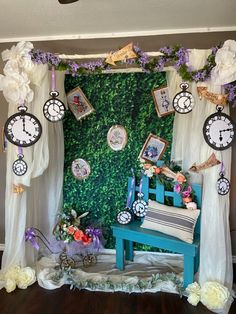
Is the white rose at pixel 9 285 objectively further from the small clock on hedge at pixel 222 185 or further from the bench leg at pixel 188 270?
the small clock on hedge at pixel 222 185

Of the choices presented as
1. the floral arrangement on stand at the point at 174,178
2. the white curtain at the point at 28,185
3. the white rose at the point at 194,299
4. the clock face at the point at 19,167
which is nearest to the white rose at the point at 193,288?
the white rose at the point at 194,299

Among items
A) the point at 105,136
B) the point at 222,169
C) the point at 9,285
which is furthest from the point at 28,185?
the point at 222,169

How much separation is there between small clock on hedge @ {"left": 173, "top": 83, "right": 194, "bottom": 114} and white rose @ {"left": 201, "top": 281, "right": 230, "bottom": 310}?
140cm

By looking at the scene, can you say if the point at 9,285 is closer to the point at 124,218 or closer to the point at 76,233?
the point at 76,233

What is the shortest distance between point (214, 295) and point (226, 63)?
174cm

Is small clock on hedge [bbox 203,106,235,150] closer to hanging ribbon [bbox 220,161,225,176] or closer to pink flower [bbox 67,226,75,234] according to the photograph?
hanging ribbon [bbox 220,161,225,176]

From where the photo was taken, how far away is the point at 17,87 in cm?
241

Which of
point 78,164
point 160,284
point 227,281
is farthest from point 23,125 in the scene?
point 227,281

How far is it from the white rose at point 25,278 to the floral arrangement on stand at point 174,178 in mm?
1395

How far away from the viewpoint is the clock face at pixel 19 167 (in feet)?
8.37

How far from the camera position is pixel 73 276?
2740 millimetres

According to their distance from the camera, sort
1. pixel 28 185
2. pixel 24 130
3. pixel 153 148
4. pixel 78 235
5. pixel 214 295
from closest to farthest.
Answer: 1. pixel 214 295
2. pixel 24 130
3. pixel 28 185
4. pixel 78 235
5. pixel 153 148

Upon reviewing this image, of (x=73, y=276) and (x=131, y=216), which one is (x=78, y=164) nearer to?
(x=131, y=216)

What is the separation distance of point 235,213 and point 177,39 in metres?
1.89
